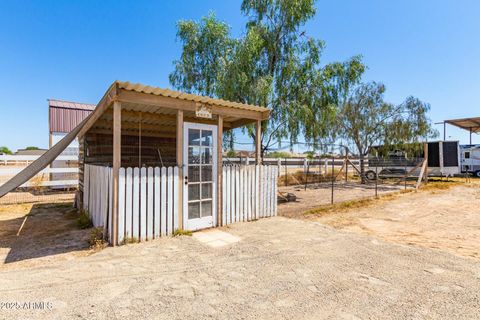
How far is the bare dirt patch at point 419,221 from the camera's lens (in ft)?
14.2

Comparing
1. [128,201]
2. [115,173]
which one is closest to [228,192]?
[128,201]

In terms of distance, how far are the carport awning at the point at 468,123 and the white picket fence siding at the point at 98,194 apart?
23.8m

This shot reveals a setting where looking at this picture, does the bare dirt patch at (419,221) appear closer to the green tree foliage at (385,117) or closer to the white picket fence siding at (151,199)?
the white picket fence siding at (151,199)

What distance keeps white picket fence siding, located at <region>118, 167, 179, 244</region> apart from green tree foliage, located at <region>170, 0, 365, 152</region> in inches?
200

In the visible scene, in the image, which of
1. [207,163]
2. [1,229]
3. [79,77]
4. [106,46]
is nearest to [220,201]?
[207,163]

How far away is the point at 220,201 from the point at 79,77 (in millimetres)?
14742

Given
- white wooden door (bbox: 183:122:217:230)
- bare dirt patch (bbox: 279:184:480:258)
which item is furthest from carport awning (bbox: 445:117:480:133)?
white wooden door (bbox: 183:122:217:230)

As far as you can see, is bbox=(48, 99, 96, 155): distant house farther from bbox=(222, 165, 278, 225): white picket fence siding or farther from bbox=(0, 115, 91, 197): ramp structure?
bbox=(222, 165, 278, 225): white picket fence siding

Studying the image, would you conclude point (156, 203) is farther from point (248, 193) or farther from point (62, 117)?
point (62, 117)

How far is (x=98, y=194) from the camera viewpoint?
191 inches

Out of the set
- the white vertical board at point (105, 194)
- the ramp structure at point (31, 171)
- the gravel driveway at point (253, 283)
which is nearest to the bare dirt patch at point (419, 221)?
the gravel driveway at point (253, 283)

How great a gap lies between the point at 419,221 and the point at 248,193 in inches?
176

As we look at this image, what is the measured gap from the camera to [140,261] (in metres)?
3.27

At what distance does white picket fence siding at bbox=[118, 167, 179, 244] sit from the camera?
3.89m
